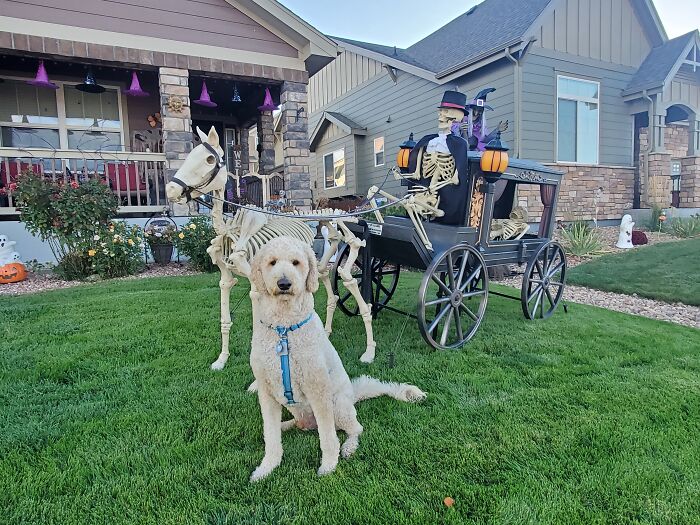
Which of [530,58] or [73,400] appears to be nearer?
[73,400]

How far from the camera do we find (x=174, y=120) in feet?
26.4

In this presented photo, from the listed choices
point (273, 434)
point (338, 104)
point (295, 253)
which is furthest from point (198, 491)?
point (338, 104)

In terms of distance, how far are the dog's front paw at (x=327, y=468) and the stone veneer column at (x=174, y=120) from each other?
7.10 metres

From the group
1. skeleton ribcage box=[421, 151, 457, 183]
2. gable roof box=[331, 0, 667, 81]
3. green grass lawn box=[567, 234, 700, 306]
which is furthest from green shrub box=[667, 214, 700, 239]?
skeleton ribcage box=[421, 151, 457, 183]

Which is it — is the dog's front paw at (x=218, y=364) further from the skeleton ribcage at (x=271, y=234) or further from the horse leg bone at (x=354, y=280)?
the horse leg bone at (x=354, y=280)

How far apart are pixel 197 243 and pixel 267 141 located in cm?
485

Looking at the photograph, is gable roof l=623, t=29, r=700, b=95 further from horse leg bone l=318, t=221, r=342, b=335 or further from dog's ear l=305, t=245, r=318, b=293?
dog's ear l=305, t=245, r=318, b=293

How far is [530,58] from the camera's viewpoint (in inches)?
A: 393

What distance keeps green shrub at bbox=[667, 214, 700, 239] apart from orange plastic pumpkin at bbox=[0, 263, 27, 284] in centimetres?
1370

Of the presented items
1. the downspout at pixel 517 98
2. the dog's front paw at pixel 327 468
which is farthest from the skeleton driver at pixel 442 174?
the downspout at pixel 517 98

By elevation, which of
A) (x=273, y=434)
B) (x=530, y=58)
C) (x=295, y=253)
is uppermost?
(x=530, y=58)

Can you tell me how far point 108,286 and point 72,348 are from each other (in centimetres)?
267

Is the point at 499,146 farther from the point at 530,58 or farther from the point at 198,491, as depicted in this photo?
the point at 530,58

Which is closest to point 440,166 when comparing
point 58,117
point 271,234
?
point 271,234
